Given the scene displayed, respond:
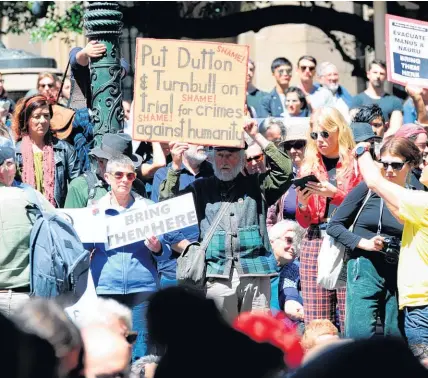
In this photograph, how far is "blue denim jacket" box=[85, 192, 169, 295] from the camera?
761 cm

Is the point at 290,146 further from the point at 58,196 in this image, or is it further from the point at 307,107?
the point at 307,107

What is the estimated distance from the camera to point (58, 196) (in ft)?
28.6

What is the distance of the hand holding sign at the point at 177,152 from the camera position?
25.8 ft

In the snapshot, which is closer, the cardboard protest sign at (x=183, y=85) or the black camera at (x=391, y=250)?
the black camera at (x=391, y=250)

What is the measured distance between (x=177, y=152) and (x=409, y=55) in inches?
105

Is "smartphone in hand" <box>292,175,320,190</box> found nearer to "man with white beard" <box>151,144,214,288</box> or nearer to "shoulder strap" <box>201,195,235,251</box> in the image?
"shoulder strap" <box>201,195,235,251</box>

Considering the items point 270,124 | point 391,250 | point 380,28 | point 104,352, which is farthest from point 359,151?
point 380,28

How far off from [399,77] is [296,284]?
6.72ft

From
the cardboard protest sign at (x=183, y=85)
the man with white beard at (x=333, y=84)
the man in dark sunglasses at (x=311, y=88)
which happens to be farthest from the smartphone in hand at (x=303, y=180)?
the man with white beard at (x=333, y=84)

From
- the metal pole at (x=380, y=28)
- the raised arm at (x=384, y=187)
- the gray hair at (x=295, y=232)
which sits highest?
the metal pole at (x=380, y=28)

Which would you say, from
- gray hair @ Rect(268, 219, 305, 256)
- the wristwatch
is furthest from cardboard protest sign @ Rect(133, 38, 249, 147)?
the wristwatch

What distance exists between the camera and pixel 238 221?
7.58 m

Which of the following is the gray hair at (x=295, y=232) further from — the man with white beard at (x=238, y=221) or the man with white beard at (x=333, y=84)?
the man with white beard at (x=333, y=84)

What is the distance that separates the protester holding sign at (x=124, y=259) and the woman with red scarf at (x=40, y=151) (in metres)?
0.85
